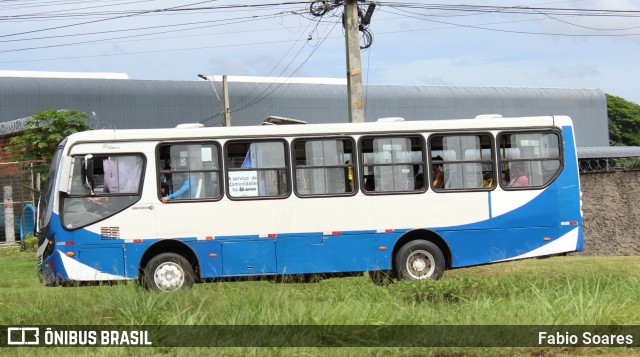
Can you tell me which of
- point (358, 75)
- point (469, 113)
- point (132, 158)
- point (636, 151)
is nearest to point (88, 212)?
point (132, 158)

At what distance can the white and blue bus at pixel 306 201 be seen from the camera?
46.9 ft

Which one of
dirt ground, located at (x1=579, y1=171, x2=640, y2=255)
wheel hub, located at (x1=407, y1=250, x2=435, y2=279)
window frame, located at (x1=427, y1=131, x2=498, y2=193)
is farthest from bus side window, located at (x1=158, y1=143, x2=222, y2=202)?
dirt ground, located at (x1=579, y1=171, x2=640, y2=255)

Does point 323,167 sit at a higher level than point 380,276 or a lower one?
higher

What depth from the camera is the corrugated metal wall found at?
176 ft

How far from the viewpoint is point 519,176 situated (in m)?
15.3

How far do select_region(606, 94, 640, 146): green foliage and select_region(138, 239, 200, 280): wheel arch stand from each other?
91.6m

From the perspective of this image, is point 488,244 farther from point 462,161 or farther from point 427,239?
point 462,161

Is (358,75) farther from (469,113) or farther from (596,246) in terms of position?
(469,113)

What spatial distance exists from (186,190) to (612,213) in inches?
578

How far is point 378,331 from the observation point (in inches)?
347

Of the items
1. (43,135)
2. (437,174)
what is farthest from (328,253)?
(43,135)

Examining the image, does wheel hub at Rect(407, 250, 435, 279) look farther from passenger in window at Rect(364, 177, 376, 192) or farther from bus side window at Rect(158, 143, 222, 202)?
bus side window at Rect(158, 143, 222, 202)

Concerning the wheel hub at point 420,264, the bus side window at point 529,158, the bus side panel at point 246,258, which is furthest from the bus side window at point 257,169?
the bus side window at point 529,158

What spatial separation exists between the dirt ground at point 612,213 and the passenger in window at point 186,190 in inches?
566
